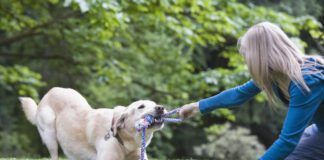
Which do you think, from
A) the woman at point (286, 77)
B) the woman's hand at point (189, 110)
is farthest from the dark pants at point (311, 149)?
the woman's hand at point (189, 110)

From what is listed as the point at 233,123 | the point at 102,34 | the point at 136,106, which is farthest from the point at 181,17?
the point at 136,106

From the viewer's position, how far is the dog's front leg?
199 inches

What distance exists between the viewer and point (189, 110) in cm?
427

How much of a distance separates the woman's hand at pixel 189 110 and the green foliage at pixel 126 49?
15.6 feet

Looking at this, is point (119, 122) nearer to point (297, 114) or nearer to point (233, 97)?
point (233, 97)

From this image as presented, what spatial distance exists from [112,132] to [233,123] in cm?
1187

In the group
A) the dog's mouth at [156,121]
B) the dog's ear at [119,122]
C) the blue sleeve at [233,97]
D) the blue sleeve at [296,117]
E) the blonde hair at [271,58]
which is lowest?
the dog's ear at [119,122]

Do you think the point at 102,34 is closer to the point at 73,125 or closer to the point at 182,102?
the point at 182,102

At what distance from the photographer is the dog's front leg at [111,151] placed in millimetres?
5043

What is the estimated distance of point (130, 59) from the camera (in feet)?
44.7

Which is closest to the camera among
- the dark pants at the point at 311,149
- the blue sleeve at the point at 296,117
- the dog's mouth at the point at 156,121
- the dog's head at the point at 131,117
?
the blue sleeve at the point at 296,117

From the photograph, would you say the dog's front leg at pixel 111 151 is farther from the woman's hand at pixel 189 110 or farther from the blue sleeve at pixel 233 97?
the blue sleeve at pixel 233 97

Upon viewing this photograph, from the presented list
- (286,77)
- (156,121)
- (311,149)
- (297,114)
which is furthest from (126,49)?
(297,114)

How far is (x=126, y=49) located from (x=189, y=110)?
9.43 m
